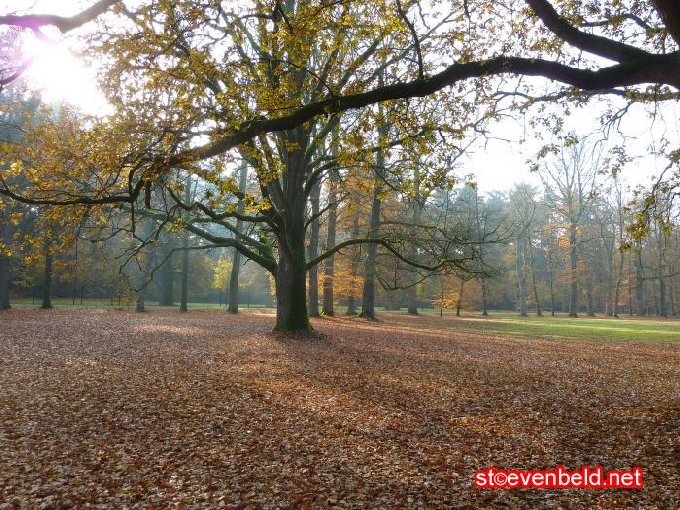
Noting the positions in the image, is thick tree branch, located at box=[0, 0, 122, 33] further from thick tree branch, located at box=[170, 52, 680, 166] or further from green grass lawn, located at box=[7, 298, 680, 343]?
green grass lawn, located at box=[7, 298, 680, 343]

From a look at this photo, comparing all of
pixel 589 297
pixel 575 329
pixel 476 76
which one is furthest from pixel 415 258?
pixel 589 297

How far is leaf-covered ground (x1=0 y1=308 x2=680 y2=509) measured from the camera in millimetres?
4289

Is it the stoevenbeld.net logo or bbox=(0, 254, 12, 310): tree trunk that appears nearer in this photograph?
the stoevenbeld.net logo

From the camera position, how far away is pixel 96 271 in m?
39.1

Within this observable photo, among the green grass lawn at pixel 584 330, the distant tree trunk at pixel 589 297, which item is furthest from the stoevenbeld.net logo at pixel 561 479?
the distant tree trunk at pixel 589 297

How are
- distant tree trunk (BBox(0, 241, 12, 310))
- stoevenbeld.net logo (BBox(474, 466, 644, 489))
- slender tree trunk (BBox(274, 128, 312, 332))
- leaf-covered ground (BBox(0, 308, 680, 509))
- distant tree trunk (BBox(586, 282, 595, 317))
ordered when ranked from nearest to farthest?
leaf-covered ground (BBox(0, 308, 680, 509)) → stoevenbeld.net logo (BBox(474, 466, 644, 489)) → slender tree trunk (BBox(274, 128, 312, 332)) → distant tree trunk (BBox(0, 241, 12, 310)) → distant tree trunk (BBox(586, 282, 595, 317))

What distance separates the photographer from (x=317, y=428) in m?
6.16

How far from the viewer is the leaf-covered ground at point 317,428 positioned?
14.1 ft

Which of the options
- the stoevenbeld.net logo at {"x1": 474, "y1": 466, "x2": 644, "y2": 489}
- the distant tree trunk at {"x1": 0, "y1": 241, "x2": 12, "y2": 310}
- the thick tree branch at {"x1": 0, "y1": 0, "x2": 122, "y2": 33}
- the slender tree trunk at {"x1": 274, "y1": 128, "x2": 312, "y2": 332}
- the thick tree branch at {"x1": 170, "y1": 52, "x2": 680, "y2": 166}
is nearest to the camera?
the stoevenbeld.net logo at {"x1": 474, "y1": 466, "x2": 644, "y2": 489}

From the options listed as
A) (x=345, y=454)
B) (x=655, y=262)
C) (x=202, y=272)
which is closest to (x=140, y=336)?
(x=345, y=454)

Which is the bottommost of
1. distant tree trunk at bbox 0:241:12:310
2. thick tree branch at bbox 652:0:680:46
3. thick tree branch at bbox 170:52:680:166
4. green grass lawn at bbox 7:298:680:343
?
green grass lawn at bbox 7:298:680:343

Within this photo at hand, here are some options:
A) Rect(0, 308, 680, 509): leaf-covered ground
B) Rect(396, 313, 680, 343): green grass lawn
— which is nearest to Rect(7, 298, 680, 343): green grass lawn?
Rect(396, 313, 680, 343): green grass lawn

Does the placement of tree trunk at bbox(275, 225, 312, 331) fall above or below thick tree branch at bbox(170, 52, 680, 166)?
below

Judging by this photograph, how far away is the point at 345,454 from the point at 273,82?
21.1ft
